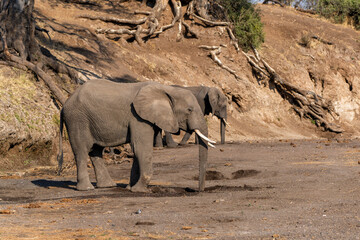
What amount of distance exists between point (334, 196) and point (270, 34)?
91.2 feet

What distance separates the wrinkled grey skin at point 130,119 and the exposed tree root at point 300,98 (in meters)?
20.2

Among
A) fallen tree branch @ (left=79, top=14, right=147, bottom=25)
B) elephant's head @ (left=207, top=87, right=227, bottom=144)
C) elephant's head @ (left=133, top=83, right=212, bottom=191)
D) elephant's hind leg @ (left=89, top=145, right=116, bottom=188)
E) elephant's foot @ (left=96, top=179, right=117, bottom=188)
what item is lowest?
elephant's head @ (left=207, top=87, right=227, bottom=144)

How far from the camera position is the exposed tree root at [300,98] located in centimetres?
3027

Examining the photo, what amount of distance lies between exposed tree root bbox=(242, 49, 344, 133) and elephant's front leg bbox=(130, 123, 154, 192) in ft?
67.8

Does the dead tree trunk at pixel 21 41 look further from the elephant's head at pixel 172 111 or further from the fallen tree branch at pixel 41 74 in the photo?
the elephant's head at pixel 172 111

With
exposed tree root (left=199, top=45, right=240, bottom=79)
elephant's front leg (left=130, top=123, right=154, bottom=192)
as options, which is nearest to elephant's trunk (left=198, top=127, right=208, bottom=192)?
elephant's front leg (left=130, top=123, right=154, bottom=192)

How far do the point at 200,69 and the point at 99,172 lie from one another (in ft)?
58.5

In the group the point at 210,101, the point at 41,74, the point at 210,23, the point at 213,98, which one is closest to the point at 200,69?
the point at 210,23

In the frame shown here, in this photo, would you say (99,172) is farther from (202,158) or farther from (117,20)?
(117,20)

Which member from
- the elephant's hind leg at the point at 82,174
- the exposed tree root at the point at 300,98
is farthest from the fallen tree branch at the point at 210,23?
the elephant's hind leg at the point at 82,174

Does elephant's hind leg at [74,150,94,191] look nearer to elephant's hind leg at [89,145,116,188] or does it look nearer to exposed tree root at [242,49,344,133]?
elephant's hind leg at [89,145,116,188]

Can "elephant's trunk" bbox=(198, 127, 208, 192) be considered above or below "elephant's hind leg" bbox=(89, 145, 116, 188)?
above

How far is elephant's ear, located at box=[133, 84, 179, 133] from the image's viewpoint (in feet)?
34.1

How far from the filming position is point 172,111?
34.9ft
